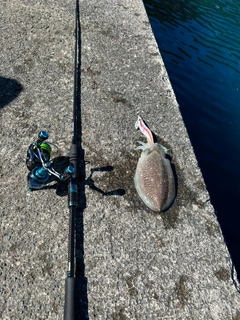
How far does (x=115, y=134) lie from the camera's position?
15.1 feet

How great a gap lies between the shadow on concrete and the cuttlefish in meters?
1.99

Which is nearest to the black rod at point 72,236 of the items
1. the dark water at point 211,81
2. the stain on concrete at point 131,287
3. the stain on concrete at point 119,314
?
the stain on concrete at point 119,314

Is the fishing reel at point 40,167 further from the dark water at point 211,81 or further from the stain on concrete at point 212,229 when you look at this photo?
the dark water at point 211,81

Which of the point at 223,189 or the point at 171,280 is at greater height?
the point at 171,280

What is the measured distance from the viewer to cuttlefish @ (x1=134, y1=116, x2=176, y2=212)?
3.76 m

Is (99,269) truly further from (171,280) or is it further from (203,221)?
(203,221)

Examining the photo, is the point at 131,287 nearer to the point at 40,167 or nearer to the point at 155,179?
the point at 155,179

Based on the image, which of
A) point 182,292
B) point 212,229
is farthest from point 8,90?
point 182,292

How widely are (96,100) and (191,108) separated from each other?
3.87 meters

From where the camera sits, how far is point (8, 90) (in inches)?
190

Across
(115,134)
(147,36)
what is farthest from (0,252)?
(147,36)

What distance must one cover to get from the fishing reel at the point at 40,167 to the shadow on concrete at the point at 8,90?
1344 mm

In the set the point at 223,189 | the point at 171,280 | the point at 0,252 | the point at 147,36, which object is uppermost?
the point at 147,36

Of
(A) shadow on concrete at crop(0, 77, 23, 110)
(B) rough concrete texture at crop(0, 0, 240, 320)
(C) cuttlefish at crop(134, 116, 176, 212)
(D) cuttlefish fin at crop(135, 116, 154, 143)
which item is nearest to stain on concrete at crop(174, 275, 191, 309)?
(B) rough concrete texture at crop(0, 0, 240, 320)
